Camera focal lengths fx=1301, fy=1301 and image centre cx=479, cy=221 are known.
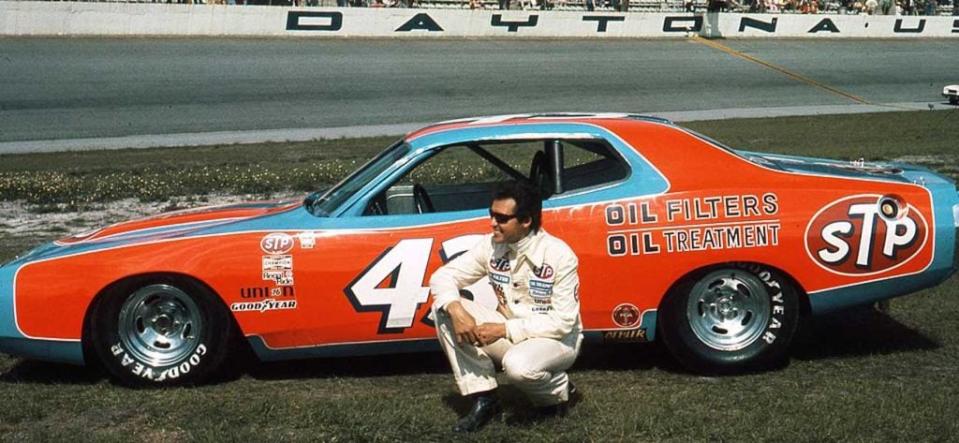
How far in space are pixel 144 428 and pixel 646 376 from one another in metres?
2.51

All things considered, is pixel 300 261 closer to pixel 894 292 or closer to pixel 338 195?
pixel 338 195

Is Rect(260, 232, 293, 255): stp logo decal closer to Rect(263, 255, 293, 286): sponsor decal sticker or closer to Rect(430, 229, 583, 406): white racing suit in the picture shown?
Rect(263, 255, 293, 286): sponsor decal sticker

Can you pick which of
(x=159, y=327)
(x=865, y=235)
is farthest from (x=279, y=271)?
(x=865, y=235)

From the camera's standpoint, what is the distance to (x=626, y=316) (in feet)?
21.6

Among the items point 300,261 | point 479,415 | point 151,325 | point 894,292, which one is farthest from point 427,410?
point 894,292

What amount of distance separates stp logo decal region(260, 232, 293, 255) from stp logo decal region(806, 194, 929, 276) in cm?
263

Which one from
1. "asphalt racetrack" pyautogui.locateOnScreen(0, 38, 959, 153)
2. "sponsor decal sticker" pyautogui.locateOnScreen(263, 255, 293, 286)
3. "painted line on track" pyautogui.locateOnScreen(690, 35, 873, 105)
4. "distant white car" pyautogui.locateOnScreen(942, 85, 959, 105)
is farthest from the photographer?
"painted line on track" pyautogui.locateOnScreen(690, 35, 873, 105)

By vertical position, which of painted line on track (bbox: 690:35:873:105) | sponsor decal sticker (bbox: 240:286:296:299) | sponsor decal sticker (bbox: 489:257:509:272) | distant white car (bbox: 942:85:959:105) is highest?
sponsor decal sticker (bbox: 489:257:509:272)

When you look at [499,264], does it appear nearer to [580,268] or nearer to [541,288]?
[541,288]

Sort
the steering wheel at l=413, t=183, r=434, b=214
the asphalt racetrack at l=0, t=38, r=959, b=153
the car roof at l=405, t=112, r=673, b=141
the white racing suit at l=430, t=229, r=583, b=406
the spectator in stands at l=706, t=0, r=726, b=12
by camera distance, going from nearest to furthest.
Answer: the white racing suit at l=430, t=229, r=583, b=406 → the car roof at l=405, t=112, r=673, b=141 → the steering wheel at l=413, t=183, r=434, b=214 → the asphalt racetrack at l=0, t=38, r=959, b=153 → the spectator in stands at l=706, t=0, r=726, b=12

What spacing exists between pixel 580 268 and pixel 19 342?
9.33 feet

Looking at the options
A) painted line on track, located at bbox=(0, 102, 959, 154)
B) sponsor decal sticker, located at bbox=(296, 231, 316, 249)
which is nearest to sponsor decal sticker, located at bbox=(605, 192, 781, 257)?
sponsor decal sticker, located at bbox=(296, 231, 316, 249)

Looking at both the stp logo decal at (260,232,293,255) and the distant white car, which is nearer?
the stp logo decal at (260,232,293,255)

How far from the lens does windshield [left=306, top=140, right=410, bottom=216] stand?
266 inches
